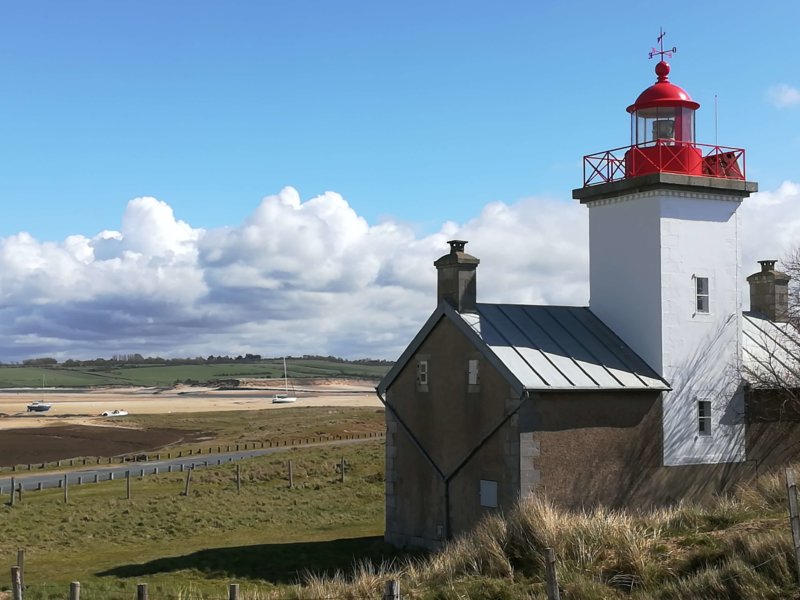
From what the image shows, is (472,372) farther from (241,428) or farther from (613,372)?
(241,428)

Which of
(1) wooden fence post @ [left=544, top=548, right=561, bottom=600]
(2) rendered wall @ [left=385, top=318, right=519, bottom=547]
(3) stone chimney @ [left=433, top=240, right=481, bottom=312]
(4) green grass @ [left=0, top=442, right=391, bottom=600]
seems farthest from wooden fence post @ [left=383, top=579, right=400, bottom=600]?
(3) stone chimney @ [left=433, top=240, right=481, bottom=312]

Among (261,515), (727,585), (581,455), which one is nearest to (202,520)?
(261,515)

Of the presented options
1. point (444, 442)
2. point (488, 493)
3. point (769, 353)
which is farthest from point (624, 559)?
point (769, 353)

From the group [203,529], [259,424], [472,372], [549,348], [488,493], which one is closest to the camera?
A: [488,493]

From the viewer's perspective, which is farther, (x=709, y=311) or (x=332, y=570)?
(x=709, y=311)

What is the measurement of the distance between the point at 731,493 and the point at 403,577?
11816 mm

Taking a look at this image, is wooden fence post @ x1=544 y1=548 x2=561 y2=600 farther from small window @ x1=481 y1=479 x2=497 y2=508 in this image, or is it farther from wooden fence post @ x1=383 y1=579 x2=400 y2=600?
small window @ x1=481 y1=479 x2=497 y2=508

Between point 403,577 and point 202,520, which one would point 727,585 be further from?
point 202,520

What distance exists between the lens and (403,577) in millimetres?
15656

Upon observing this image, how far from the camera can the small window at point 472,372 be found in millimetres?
22922

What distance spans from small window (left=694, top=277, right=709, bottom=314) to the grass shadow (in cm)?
985

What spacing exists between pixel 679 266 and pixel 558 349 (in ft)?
12.6

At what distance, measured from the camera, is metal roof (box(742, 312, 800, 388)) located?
25.1 meters

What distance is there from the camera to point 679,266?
24.4m
